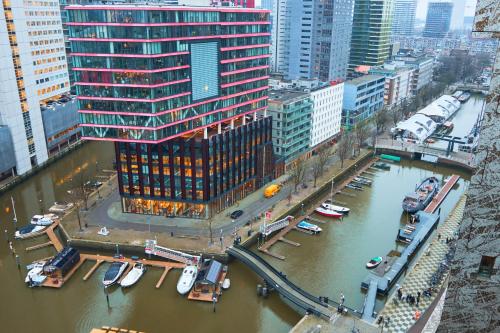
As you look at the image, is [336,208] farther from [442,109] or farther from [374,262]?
[442,109]

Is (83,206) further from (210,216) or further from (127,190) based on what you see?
(210,216)

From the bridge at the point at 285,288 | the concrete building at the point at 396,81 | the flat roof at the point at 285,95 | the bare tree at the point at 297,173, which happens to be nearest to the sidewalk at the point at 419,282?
the bridge at the point at 285,288

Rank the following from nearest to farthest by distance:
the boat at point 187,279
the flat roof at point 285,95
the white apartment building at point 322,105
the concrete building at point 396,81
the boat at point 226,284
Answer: the boat at point 187,279 < the boat at point 226,284 < the flat roof at point 285,95 < the white apartment building at point 322,105 < the concrete building at point 396,81

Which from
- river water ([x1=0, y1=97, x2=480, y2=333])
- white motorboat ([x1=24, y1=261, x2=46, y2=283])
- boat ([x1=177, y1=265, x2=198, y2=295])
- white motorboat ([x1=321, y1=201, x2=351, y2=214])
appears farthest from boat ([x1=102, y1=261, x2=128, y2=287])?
white motorboat ([x1=321, y1=201, x2=351, y2=214])

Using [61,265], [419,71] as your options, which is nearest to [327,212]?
[61,265]

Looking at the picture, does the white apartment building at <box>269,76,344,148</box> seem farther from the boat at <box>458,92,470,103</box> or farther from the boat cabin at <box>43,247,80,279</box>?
the boat at <box>458,92,470,103</box>

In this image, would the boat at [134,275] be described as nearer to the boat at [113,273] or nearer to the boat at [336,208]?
the boat at [113,273]
